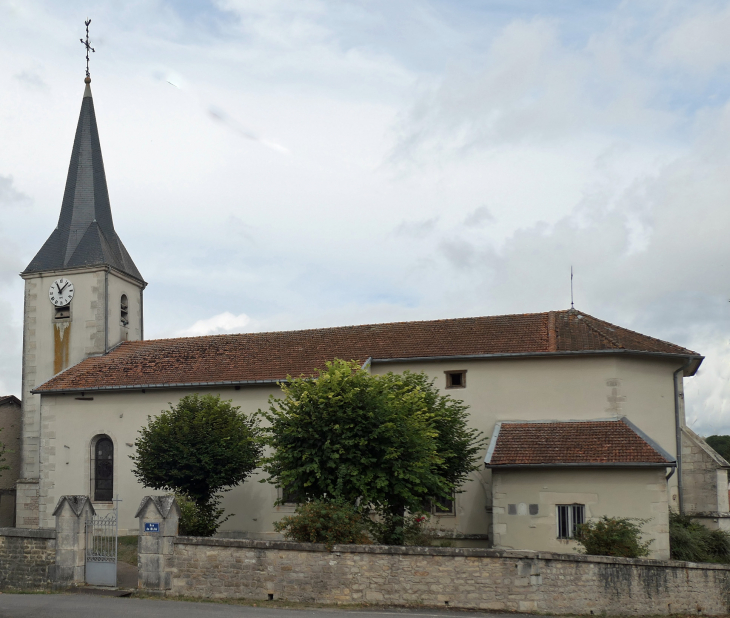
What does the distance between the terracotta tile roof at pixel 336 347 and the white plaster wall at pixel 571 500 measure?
4.33 meters

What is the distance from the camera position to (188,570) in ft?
52.3

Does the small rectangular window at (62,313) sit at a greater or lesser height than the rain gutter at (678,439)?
greater

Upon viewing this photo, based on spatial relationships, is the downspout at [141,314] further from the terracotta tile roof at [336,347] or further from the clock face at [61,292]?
the terracotta tile roof at [336,347]

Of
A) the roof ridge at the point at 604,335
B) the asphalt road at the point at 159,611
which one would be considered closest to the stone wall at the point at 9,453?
the asphalt road at the point at 159,611

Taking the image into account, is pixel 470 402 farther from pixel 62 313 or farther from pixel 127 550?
pixel 62 313

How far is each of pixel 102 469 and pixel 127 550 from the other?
608 cm

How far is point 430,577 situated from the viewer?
15.0 meters

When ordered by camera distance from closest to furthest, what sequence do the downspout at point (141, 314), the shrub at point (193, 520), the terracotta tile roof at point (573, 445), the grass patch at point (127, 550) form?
the shrub at point (193, 520) < the terracotta tile roof at point (573, 445) < the grass patch at point (127, 550) < the downspout at point (141, 314)

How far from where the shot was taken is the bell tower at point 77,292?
29.8 m

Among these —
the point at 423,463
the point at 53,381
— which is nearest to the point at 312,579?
the point at 423,463

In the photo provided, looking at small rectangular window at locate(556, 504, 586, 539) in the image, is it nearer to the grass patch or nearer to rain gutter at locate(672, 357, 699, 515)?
rain gutter at locate(672, 357, 699, 515)

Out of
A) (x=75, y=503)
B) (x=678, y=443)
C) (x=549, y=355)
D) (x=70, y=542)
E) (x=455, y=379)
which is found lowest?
(x=70, y=542)

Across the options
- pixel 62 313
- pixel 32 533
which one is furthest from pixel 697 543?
pixel 62 313

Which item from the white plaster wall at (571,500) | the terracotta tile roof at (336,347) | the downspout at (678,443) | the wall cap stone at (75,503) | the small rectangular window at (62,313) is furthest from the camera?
the small rectangular window at (62,313)
